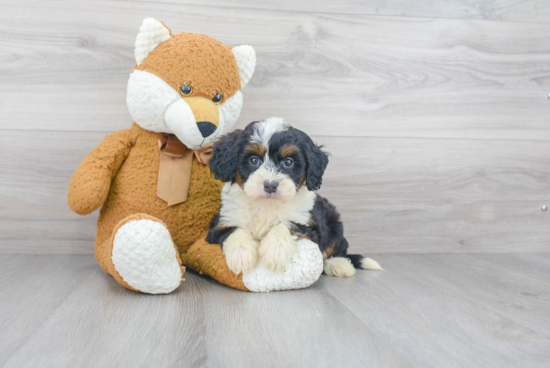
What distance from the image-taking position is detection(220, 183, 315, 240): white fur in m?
1.53

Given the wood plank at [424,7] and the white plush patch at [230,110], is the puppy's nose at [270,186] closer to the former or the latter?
the white plush patch at [230,110]

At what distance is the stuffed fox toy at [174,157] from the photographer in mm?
1483

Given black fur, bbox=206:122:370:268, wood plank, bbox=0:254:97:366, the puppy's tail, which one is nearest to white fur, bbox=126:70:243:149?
black fur, bbox=206:122:370:268

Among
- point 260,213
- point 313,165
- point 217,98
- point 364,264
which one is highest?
Result: point 217,98

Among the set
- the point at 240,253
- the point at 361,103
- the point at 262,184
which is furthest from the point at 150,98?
the point at 361,103

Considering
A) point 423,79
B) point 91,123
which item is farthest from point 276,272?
point 423,79

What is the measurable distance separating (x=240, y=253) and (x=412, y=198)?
1103mm

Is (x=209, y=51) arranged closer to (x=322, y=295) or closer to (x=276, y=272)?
(x=276, y=272)

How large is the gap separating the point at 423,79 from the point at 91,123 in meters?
1.51

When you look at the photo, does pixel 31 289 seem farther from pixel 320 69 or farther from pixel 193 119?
pixel 320 69

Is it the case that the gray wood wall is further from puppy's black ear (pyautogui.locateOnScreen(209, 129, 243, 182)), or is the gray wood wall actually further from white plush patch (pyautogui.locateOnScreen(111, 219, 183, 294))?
white plush patch (pyautogui.locateOnScreen(111, 219, 183, 294))

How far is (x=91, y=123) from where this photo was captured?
194 centimetres

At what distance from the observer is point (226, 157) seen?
1.44 m

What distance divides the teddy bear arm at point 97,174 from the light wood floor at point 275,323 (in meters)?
0.27
